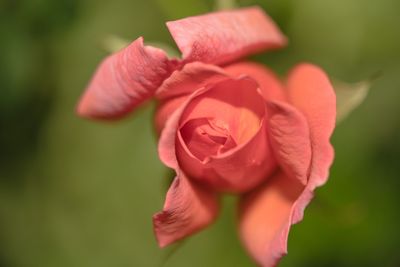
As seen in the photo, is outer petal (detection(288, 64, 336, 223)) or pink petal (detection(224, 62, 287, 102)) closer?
outer petal (detection(288, 64, 336, 223))

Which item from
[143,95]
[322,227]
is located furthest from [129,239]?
[143,95]

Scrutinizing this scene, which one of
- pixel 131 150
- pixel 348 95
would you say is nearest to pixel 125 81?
pixel 348 95

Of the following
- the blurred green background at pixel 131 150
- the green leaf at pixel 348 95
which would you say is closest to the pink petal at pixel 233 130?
the green leaf at pixel 348 95

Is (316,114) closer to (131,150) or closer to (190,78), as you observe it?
(190,78)

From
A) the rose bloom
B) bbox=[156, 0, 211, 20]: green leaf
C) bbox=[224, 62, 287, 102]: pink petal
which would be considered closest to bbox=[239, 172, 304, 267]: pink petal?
the rose bloom

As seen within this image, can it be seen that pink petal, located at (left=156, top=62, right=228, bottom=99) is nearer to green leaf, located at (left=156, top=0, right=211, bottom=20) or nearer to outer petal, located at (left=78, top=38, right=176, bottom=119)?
outer petal, located at (left=78, top=38, right=176, bottom=119)

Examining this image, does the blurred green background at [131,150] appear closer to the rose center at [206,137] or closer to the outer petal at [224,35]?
the outer petal at [224,35]

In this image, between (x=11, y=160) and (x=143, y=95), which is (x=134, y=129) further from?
(x=143, y=95)
